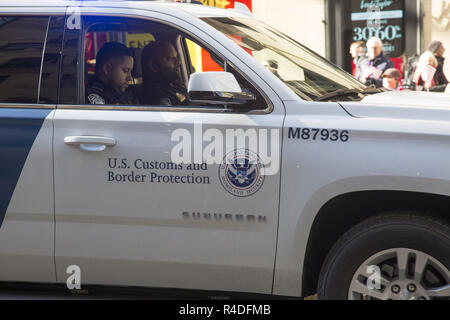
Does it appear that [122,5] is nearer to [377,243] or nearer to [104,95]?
[104,95]

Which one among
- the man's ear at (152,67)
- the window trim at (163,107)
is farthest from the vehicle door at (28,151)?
the man's ear at (152,67)

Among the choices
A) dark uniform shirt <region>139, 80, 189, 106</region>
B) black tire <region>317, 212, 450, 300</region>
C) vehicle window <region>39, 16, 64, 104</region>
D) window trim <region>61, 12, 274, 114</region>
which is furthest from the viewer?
dark uniform shirt <region>139, 80, 189, 106</region>

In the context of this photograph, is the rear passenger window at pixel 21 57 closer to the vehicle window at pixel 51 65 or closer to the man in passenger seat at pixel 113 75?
the vehicle window at pixel 51 65

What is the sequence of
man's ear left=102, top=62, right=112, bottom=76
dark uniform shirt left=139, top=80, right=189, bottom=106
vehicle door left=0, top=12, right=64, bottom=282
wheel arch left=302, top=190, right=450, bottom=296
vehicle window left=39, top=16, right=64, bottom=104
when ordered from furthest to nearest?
man's ear left=102, top=62, right=112, bottom=76, dark uniform shirt left=139, top=80, right=189, bottom=106, vehicle window left=39, top=16, right=64, bottom=104, vehicle door left=0, top=12, right=64, bottom=282, wheel arch left=302, top=190, right=450, bottom=296

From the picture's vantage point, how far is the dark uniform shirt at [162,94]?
13.8ft

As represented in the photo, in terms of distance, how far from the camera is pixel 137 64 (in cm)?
465

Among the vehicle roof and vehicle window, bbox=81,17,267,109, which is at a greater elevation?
the vehicle roof

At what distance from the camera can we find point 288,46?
14.8 ft

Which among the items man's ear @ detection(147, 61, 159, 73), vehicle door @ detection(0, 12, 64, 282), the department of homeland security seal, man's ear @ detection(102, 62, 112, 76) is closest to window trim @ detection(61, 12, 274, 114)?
vehicle door @ detection(0, 12, 64, 282)

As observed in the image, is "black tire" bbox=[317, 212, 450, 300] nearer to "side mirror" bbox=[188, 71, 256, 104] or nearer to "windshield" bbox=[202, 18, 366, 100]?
"windshield" bbox=[202, 18, 366, 100]

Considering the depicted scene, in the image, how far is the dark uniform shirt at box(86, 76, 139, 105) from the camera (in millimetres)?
4105

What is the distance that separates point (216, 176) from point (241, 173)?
0.12 m
